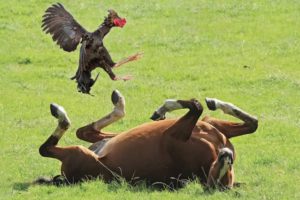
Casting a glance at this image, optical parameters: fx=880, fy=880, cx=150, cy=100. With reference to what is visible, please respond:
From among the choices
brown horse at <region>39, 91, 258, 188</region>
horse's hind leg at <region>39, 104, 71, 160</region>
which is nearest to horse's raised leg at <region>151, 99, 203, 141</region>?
brown horse at <region>39, 91, 258, 188</region>

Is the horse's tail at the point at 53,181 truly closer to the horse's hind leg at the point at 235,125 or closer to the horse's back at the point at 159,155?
the horse's back at the point at 159,155

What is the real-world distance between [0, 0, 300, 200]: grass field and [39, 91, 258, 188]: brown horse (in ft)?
0.96

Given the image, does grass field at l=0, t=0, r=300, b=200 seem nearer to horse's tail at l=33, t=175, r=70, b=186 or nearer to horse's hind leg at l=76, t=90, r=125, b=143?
horse's tail at l=33, t=175, r=70, b=186

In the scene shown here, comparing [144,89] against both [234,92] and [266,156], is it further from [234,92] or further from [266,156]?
[266,156]

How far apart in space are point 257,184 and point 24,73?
10035 millimetres

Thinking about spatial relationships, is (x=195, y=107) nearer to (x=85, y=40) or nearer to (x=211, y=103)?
(x=211, y=103)

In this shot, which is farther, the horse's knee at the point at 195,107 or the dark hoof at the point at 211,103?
the dark hoof at the point at 211,103

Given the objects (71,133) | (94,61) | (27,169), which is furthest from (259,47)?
(94,61)

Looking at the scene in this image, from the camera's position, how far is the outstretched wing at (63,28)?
28.5ft

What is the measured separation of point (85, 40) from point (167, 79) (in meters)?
11.1

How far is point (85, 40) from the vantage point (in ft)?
27.9

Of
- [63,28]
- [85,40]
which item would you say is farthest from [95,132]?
[85,40]

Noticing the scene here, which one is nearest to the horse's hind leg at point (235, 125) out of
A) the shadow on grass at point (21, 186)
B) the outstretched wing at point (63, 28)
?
the shadow on grass at point (21, 186)

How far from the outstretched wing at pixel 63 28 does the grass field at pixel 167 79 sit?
5.84ft
